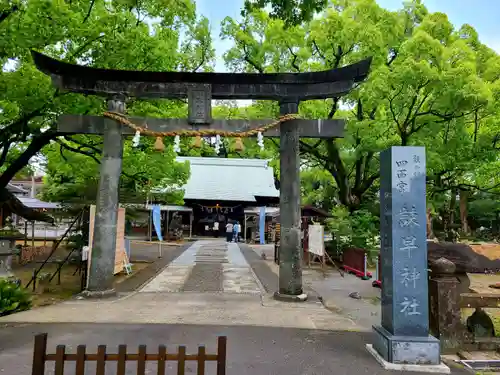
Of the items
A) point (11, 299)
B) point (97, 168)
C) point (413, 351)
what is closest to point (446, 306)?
point (413, 351)

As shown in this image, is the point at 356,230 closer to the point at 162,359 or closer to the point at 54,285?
the point at 54,285

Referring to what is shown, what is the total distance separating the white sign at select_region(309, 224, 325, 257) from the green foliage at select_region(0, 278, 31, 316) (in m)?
9.41

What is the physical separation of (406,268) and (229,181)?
97.9ft

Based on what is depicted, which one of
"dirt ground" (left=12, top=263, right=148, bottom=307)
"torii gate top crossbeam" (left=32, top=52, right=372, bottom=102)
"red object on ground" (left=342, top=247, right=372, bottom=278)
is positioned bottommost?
"dirt ground" (left=12, top=263, right=148, bottom=307)

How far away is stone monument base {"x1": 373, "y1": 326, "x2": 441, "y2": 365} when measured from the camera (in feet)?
15.7

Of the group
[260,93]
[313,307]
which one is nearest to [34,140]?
[260,93]

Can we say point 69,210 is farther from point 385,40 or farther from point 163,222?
point 163,222

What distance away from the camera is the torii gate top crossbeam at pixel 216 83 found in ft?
29.5

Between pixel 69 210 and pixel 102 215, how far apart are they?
19.3ft

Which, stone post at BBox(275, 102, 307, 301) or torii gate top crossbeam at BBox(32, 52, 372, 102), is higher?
torii gate top crossbeam at BBox(32, 52, 372, 102)

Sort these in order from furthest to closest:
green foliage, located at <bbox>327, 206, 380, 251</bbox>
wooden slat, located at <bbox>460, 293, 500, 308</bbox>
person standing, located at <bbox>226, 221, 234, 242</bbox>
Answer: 1. person standing, located at <bbox>226, 221, 234, 242</bbox>
2. green foliage, located at <bbox>327, 206, 380, 251</bbox>
3. wooden slat, located at <bbox>460, 293, 500, 308</bbox>

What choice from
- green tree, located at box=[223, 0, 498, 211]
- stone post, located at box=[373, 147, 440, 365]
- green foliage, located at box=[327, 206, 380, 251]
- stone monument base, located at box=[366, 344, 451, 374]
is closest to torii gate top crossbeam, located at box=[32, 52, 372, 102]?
green tree, located at box=[223, 0, 498, 211]

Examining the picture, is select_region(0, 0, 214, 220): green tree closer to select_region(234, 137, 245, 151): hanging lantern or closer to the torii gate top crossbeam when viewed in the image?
the torii gate top crossbeam

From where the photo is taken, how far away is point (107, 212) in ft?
29.0
